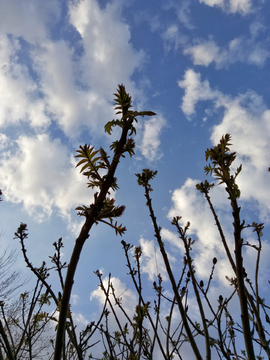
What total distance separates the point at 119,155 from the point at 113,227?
500 mm

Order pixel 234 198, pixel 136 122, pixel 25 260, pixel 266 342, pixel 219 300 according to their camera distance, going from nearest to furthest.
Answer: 1. pixel 136 122
2. pixel 234 198
3. pixel 266 342
4. pixel 25 260
5. pixel 219 300

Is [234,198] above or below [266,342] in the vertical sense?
above

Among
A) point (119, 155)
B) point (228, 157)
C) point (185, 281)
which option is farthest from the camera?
point (185, 281)

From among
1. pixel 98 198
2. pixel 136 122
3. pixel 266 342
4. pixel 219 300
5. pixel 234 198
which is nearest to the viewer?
pixel 98 198

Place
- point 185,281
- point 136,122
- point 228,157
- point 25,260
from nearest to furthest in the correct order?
point 136,122 → point 228,157 → point 25,260 → point 185,281

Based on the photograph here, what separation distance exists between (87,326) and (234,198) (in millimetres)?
3749

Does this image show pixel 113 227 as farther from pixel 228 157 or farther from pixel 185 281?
pixel 185 281

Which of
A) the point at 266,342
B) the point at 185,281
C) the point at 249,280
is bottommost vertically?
the point at 266,342

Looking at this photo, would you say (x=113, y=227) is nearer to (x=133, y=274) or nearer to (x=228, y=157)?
(x=228, y=157)

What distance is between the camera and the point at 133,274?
3816 mm

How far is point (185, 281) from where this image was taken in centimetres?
400

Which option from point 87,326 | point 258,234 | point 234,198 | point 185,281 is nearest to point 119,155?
point 234,198

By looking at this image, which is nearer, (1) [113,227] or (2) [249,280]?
(1) [113,227]

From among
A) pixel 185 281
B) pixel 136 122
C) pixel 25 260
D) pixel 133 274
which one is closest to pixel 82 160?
pixel 136 122
